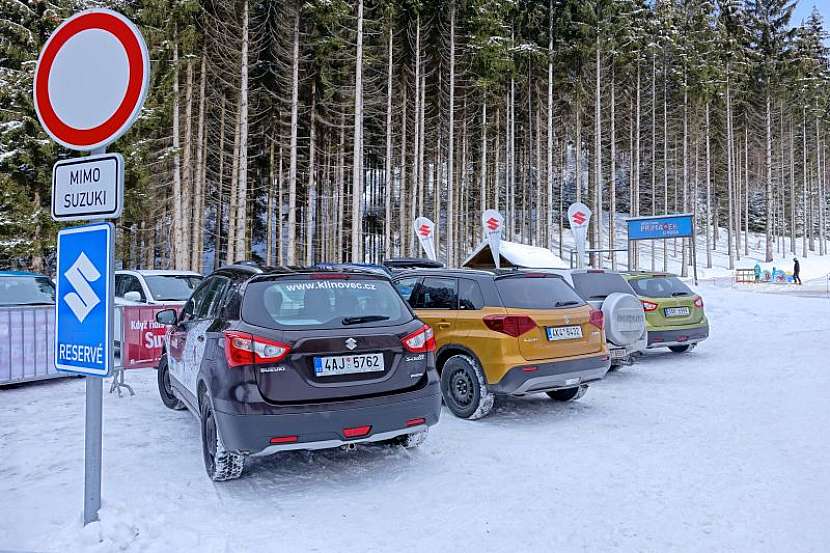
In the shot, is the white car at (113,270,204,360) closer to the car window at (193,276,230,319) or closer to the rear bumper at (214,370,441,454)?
the car window at (193,276,230,319)

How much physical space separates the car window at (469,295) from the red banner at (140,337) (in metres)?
4.79

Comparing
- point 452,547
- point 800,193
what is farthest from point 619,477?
point 800,193

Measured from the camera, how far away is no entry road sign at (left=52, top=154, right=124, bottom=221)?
318 cm

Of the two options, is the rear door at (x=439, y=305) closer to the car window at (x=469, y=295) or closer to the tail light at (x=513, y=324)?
the car window at (x=469, y=295)

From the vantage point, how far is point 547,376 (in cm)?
634

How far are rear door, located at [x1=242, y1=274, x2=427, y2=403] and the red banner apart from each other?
4.95 metres

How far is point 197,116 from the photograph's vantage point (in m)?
25.3

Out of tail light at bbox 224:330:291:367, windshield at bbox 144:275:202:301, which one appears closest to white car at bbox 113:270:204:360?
windshield at bbox 144:275:202:301

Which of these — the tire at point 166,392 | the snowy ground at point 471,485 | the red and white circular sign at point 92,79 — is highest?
the red and white circular sign at point 92,79

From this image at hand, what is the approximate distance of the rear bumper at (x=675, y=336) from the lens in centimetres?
1055

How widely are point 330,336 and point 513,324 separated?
104 inches

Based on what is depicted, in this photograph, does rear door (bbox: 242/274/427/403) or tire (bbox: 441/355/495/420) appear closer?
rear door (bbox: 242/274/427/403)

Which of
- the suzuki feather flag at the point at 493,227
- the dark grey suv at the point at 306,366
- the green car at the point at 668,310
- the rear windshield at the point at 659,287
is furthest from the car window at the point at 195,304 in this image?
the suzuki feather flag at the point at 493,227

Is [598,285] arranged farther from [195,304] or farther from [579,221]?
[579,221]
